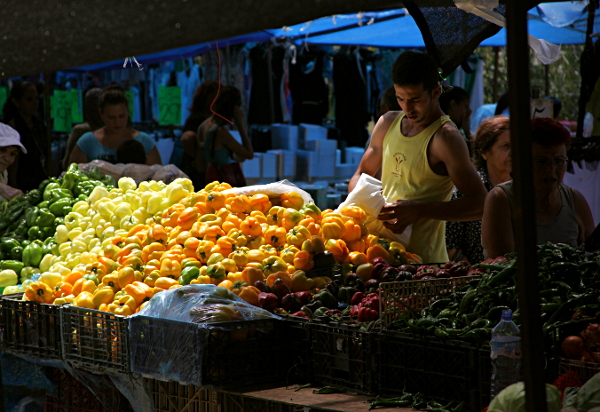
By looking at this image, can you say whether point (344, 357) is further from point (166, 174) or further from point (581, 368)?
point (166, 174)

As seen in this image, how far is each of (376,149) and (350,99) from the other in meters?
6.44

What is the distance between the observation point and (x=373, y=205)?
13.2 feet

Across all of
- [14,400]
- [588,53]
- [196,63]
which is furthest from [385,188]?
[196,63]

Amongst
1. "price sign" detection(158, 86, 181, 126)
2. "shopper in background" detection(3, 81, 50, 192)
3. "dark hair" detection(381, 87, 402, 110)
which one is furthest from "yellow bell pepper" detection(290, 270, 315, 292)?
"price sign" detection(158, 86, 181, 126)

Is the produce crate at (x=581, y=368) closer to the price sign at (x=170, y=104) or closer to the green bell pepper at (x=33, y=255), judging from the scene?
the green bell pepper at (x=33, y=255)

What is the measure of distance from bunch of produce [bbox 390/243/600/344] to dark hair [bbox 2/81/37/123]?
229 inches

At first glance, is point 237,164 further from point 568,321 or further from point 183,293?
point 568,321

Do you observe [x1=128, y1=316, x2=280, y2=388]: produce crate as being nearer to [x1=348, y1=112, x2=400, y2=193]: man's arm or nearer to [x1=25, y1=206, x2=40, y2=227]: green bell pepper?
[x1=348, y1=112, x2=400, y2=193]: man's arm

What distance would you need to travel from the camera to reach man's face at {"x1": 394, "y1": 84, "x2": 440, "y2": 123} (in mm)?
3846

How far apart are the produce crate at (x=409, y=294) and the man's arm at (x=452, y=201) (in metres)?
0.96

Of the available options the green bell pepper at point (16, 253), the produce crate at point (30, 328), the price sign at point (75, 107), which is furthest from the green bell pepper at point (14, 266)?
the price sign at point (75, 107)

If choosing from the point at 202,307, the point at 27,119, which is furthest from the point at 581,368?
the point at 27,119

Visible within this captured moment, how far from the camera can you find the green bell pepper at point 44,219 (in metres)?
4.68

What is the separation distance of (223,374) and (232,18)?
5.42 ft
